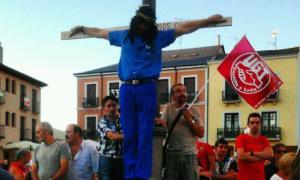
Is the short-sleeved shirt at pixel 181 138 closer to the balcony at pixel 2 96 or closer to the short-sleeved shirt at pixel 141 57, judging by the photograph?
the short-sleeved shirt at pixel 141 57

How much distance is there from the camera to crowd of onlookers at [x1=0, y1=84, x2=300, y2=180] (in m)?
7.55

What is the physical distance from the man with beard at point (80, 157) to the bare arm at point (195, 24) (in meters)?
3.08

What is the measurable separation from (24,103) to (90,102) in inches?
268

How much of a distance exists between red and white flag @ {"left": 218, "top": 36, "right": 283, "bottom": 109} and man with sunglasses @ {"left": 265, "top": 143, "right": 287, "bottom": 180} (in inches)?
103

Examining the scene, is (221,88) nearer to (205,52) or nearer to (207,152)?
(205,52)

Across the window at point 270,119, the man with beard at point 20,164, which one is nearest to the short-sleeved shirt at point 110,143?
the man with beard at point 20,164

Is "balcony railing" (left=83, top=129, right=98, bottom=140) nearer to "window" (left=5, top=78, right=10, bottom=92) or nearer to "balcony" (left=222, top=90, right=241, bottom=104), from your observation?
"window" (left=5, top=78, right=10, bottom=92)

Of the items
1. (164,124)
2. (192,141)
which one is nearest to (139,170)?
(164,124)

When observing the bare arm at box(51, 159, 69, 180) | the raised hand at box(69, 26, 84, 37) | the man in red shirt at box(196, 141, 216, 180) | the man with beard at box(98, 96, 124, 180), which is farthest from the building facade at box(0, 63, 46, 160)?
the raised hand at box(69, 26, 84, 37)

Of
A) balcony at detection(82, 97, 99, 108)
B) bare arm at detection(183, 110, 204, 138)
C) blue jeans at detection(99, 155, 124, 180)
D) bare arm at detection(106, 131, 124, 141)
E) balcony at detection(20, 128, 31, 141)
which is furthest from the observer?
balcony at detection(20, 128, 31, 141)

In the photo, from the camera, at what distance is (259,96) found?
42.7 ft

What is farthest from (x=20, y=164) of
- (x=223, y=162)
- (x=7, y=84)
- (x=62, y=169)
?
(x=7, y=84)

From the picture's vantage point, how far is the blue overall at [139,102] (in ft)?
20.2

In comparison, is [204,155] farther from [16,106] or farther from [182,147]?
[16,106]
